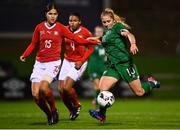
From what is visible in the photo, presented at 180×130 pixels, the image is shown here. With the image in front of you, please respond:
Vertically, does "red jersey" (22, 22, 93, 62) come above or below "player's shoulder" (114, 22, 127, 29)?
below

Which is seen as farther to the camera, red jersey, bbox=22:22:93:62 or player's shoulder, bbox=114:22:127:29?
red jersey, bbox=22:22:93:62

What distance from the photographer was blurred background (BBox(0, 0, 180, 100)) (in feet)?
80.2

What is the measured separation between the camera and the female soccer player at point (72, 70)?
16562 mm

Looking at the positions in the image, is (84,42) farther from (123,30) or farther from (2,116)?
(2,116)

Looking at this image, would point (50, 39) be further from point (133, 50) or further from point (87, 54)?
point (133, 50)

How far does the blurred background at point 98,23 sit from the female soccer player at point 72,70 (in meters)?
6.38

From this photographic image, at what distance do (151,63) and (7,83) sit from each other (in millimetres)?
5227

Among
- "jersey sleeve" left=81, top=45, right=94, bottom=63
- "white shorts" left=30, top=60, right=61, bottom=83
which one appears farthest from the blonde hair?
"white shorts" left=30, top=60, right=61, bottom=83

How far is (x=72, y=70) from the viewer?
16688 millimetres

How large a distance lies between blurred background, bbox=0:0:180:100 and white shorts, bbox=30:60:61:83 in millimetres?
8128

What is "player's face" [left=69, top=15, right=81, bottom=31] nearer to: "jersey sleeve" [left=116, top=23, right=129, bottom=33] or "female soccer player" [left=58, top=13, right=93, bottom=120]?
"female soccer player" [left=58, top=13, right=93, bottom=120]

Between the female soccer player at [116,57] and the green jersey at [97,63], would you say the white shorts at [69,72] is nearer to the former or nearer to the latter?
the female soccer player at [116,57]

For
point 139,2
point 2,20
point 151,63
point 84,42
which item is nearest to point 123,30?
point 84,42

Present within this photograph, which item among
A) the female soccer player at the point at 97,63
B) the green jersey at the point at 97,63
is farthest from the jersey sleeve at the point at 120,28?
the green jersey at the point at 97,63
